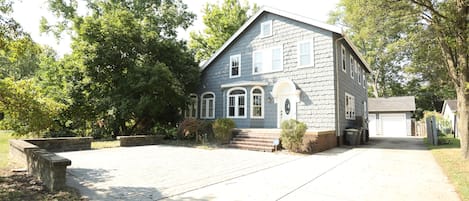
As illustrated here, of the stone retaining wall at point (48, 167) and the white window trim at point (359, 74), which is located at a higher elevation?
the white window trim at point (359, 74)

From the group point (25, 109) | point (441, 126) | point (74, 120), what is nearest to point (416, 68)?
point (441, 126)

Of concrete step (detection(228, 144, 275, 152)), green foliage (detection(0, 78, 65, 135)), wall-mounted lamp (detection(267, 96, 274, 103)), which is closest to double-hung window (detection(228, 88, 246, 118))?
wall-mounted lamp (detection(267, 96, 274, 103))

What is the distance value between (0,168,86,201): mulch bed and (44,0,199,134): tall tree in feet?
27.1

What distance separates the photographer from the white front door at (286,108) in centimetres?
1326

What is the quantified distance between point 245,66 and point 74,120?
35.7ft

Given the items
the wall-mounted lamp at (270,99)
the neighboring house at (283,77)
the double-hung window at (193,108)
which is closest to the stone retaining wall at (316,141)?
the neighboring house at (283,77)

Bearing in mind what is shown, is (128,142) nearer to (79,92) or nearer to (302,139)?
(79,92)

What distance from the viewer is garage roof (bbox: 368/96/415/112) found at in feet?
76.1

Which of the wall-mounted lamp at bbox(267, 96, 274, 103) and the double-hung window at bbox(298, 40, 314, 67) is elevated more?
the double-hung window at bbox(298, 40, 314, 67)

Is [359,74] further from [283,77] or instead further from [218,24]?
[218,24]

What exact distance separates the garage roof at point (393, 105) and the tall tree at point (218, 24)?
15.9 m

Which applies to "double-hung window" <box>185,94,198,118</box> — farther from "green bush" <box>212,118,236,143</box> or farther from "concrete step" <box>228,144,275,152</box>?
"concrete step" <box>228,144,275,152</box>

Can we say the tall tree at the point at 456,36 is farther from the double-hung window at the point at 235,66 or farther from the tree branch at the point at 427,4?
the double-hung window at the point at 235,66

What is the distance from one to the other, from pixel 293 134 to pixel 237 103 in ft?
18.7
